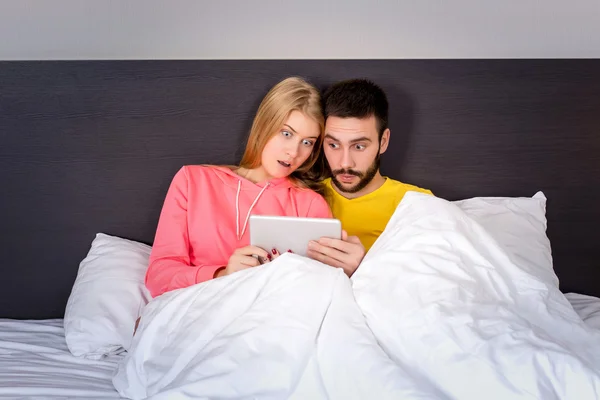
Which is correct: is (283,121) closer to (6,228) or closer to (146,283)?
(146,283)

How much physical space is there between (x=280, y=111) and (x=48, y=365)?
0.92m

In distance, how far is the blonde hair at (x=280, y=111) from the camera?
178 centimetres

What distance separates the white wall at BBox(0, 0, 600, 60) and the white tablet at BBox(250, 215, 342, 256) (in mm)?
731

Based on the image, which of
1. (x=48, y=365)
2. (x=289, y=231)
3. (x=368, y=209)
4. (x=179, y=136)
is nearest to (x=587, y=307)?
(x=368, y=209)

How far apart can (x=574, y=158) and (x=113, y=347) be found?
161cm

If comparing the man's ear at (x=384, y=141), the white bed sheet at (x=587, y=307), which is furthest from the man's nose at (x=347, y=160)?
the white bed sheet at (x=587, y=307)

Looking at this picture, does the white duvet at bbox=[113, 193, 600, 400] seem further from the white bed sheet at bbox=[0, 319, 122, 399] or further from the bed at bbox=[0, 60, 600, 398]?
the bed at bbox=[0, 60, 600, 398]

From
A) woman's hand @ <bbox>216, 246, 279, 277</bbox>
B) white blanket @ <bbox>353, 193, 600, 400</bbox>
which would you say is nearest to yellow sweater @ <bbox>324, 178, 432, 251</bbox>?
white blanket @ <bbox>353, 193, 600, 400</bbox>

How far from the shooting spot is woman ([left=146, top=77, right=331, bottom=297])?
177 centimetres

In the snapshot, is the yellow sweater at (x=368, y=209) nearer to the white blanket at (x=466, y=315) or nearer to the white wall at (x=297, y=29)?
the white blanket at (x=466, y=315)

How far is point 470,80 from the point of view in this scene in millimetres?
2045

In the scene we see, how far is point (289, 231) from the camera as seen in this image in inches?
60.0

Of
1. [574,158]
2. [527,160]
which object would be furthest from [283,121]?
[574,158]

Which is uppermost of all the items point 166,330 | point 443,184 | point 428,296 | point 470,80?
point 470,80
